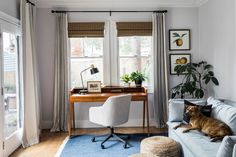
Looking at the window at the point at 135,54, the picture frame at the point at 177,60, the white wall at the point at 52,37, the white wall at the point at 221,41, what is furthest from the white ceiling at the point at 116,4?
the picture frame at the point at 177,60

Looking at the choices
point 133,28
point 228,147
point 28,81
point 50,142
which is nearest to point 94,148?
point 50,142

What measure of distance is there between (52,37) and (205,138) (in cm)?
354

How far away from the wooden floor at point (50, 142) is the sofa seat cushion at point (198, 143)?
175cm

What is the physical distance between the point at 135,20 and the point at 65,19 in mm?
1405

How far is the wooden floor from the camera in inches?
146

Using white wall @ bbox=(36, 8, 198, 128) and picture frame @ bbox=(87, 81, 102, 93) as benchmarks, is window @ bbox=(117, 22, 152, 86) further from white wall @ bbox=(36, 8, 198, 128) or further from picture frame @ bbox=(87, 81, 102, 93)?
picture frame @ bbox=(87, 81, 102, 93)

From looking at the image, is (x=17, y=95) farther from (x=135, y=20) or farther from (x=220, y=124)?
(x=220, y=124)

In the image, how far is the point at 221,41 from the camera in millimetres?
4055

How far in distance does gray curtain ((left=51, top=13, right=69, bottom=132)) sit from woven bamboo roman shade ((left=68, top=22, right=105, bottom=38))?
0.12 metres

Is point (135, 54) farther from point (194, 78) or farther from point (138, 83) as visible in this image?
point (194, 78)

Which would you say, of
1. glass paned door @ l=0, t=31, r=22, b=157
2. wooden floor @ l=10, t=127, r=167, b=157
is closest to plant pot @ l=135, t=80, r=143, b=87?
wooden floor @ l=10, t=127, r=167, b=157

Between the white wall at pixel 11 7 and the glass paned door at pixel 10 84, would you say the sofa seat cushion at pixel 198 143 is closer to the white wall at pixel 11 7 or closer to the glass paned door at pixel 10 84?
the glass paned door at pixel 10 84

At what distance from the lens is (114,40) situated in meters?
5.08

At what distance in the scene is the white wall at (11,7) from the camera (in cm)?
357
